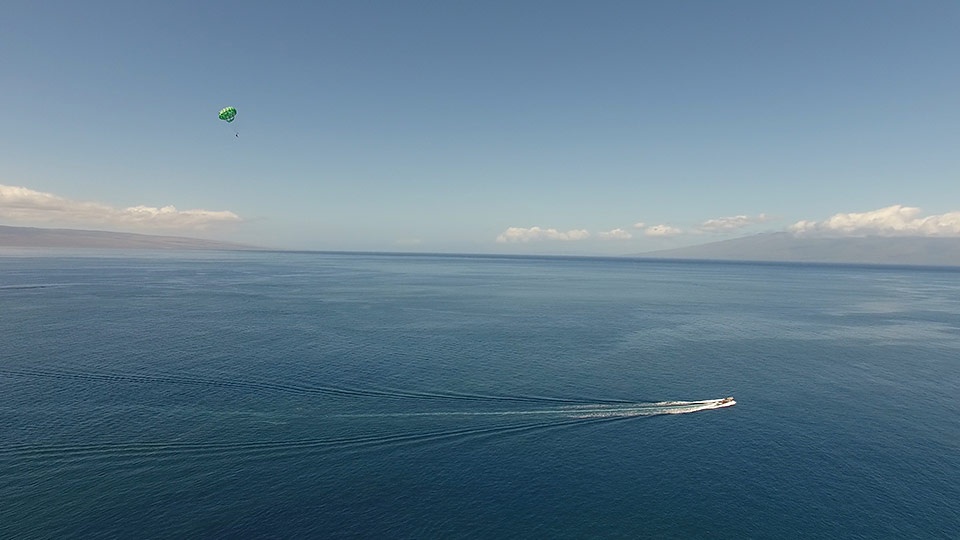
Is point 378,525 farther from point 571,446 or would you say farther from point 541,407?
point 541,407

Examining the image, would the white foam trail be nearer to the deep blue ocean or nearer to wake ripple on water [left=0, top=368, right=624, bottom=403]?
the deep blue ocean

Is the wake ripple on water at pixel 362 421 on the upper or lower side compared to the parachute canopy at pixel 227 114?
lower

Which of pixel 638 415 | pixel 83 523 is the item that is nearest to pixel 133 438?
pixel 83 523

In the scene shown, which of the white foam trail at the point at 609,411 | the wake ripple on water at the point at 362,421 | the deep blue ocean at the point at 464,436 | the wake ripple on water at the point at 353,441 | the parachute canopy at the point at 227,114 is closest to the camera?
the deep blue ocean at the point at 464,436

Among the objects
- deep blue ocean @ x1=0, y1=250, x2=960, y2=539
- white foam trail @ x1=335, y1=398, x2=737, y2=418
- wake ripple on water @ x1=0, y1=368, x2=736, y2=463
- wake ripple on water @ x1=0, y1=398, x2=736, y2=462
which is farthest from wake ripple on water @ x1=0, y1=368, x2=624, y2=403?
wake ripple on water @ x1=0, y1=398, x2=736, y2=462

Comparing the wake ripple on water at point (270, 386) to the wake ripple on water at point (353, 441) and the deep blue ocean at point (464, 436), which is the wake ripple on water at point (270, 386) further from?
the wake ripple on water at point (353, 441)

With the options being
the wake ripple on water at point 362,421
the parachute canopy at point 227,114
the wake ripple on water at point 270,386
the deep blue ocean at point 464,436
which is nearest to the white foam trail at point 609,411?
the wake ripple on water at point 362,421

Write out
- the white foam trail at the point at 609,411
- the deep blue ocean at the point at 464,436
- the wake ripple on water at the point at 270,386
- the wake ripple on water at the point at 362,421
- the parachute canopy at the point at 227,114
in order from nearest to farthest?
the deep blue ocean at the point at 464,436, the wake ripple on water at the point at 362,421, the white foam trail at the point at 609,411, the wake ripple on water at the point at 270,386, the parachute canopy at the point at 227,114

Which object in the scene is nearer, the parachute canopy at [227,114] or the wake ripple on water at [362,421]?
the wake ripple on water at [362,421]
